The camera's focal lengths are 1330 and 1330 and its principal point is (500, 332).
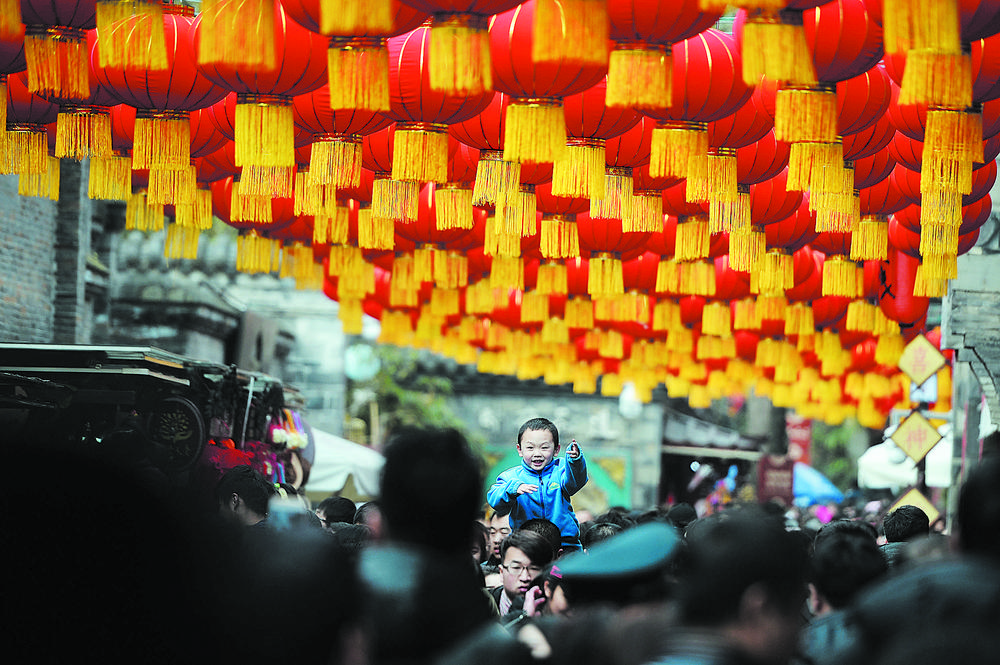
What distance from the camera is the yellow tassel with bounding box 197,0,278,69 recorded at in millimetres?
6406

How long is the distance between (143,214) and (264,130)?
10.5ft

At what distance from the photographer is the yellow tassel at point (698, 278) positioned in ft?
37.3

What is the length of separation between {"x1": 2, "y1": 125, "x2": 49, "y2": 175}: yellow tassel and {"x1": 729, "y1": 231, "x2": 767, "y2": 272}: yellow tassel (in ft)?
15.4

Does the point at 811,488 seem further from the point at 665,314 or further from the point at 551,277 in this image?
the point at 551,277

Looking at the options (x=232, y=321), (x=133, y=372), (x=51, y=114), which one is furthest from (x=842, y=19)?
(x=232, y=321)

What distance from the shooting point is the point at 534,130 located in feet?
21.9

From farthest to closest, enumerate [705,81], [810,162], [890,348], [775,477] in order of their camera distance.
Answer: [775,477] → [890,348] → [810,162] → [705,81]

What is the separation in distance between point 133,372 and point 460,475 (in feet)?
22.1

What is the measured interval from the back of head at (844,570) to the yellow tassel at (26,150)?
18.9ft

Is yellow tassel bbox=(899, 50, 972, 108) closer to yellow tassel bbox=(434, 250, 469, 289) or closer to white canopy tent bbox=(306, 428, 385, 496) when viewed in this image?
yellow tassel bbox=(434, 250, 469, 289)

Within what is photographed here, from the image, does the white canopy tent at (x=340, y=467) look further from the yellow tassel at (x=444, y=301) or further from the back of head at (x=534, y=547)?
the back of head at (x=534, y=547)

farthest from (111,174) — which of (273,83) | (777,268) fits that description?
(777,268)

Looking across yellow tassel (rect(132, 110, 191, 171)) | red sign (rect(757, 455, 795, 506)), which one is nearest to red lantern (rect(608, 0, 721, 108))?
yellow tassel (rect(132, 110, 191, 171))

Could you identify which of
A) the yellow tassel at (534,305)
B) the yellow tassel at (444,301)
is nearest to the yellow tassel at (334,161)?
the yellow tassel at (534,305)
